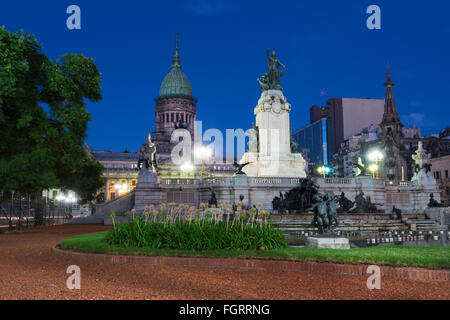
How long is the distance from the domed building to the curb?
13746 cm

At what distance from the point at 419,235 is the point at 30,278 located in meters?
21.7

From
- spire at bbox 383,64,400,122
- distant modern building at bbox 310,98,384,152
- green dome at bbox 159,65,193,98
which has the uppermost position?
green dome at bbox 159,65,193,98

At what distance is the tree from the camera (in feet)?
78.4

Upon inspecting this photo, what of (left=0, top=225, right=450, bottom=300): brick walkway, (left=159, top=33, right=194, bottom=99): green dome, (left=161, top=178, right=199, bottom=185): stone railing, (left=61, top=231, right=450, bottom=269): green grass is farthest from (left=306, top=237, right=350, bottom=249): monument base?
(left=159, top=33, right=194, bottom=99): green dome

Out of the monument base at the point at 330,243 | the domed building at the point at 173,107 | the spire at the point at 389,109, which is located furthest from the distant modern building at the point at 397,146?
the monument base at the point at 330,243

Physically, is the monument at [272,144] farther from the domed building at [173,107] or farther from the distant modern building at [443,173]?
the domed building at [173,107]

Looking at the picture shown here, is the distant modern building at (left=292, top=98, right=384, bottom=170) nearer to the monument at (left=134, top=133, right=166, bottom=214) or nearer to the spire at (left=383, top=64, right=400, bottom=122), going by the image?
the spire at (left=383, top=64, right=400, bottom=122)

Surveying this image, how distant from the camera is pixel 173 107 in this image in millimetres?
153500

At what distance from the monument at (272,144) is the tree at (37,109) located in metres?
20.7

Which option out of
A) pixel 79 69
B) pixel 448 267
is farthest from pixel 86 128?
pixel 448 267

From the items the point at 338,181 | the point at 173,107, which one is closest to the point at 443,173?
the point at 338,181

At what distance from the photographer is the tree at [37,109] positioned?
78.4 feet

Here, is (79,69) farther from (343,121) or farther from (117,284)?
(343,121)

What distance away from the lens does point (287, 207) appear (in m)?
35.0
